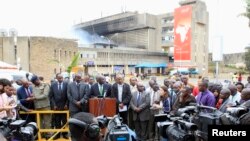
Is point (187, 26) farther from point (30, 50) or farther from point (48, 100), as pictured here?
point (48, 100)

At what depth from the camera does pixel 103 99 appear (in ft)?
27.3

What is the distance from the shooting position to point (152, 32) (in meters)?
84.1

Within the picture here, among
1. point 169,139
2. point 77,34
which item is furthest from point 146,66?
point 169,139

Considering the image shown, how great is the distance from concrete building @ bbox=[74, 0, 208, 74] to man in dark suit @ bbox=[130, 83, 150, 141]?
63.1 meters

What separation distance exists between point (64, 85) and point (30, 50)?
1479 inches

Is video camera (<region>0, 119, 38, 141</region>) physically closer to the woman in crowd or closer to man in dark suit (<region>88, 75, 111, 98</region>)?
the woman in crowd

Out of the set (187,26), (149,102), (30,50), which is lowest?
(149,102)

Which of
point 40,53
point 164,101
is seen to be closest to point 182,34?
point 40,53

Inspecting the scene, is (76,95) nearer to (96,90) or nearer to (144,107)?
(96,90)

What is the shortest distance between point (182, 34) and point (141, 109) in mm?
53858

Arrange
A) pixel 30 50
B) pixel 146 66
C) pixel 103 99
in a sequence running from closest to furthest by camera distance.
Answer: pixel 103 99
pixel 30 50
pixel 146 66

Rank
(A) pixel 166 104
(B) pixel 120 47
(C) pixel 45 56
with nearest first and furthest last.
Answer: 1. (A) pixel 166 104
2. (C) pixel 45 56
3. (B) pixel 120 47

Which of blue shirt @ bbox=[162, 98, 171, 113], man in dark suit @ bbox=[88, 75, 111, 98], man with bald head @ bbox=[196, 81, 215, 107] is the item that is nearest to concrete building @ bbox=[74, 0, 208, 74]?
man in dark suit @ bbox=[88, 75, 111, 98]

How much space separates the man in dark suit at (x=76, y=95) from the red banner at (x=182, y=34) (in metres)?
52.1
